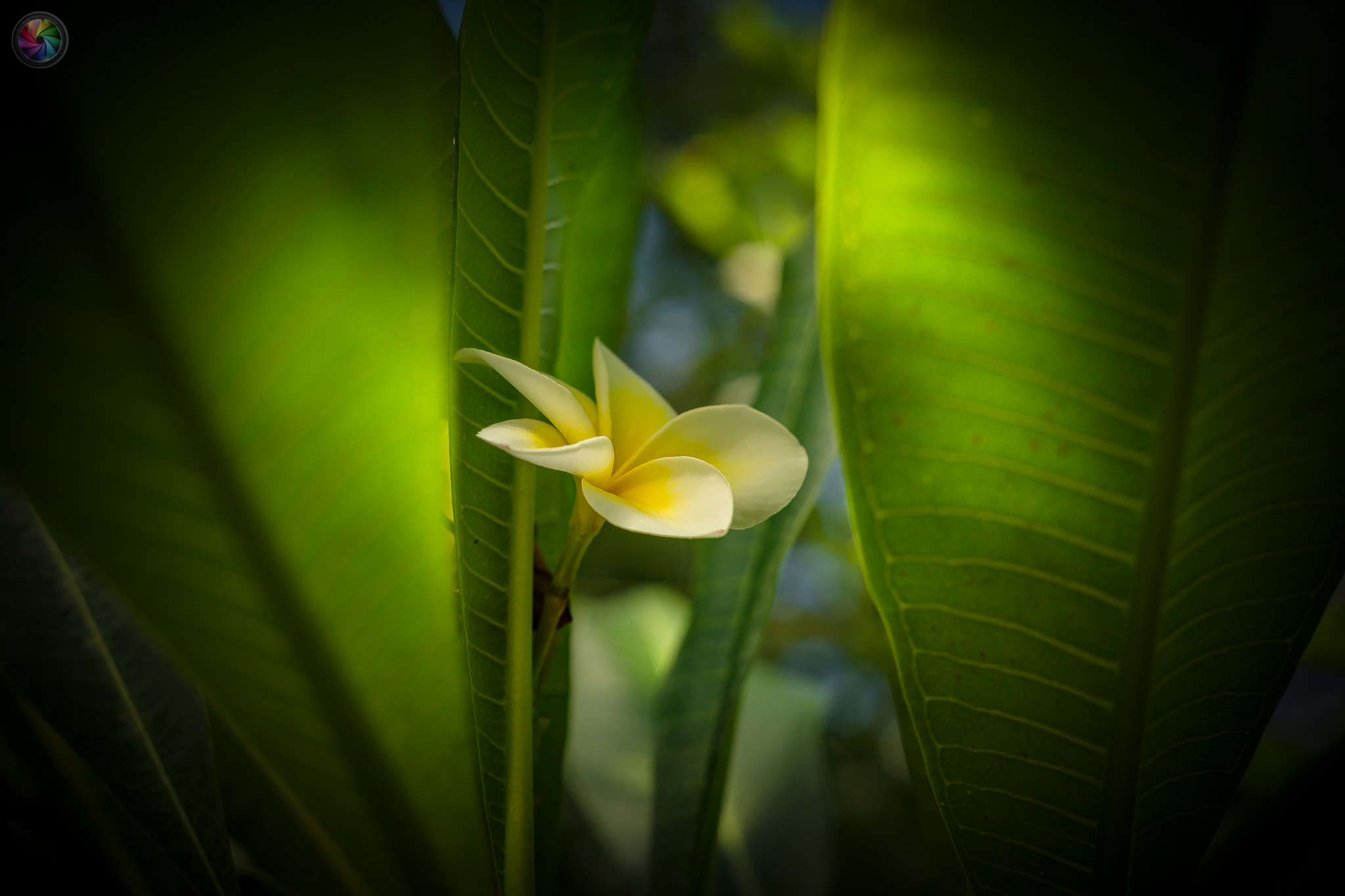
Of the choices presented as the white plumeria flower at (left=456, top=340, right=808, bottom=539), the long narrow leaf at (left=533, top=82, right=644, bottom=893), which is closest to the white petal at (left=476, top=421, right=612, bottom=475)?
the white plumeria flower at (left=456, top=340, right=808, bottom=539)

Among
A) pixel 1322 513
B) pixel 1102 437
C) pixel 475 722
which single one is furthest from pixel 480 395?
pixel 1322 513

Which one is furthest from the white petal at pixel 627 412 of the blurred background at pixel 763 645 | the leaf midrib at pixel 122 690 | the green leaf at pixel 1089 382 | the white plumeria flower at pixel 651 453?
the leaf midrib at pixel 122 690

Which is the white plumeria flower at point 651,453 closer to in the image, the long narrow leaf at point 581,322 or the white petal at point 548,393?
the white petal at point 548,393

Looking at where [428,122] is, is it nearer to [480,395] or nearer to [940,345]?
[480,395]

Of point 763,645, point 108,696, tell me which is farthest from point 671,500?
point 763,645

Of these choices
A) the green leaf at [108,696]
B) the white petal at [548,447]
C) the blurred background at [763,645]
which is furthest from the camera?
the blurred background at [763,645]

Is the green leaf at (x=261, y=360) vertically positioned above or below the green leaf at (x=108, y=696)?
above

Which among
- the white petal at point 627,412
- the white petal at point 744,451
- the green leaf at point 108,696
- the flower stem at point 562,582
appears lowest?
the green leaf at point 108,696
